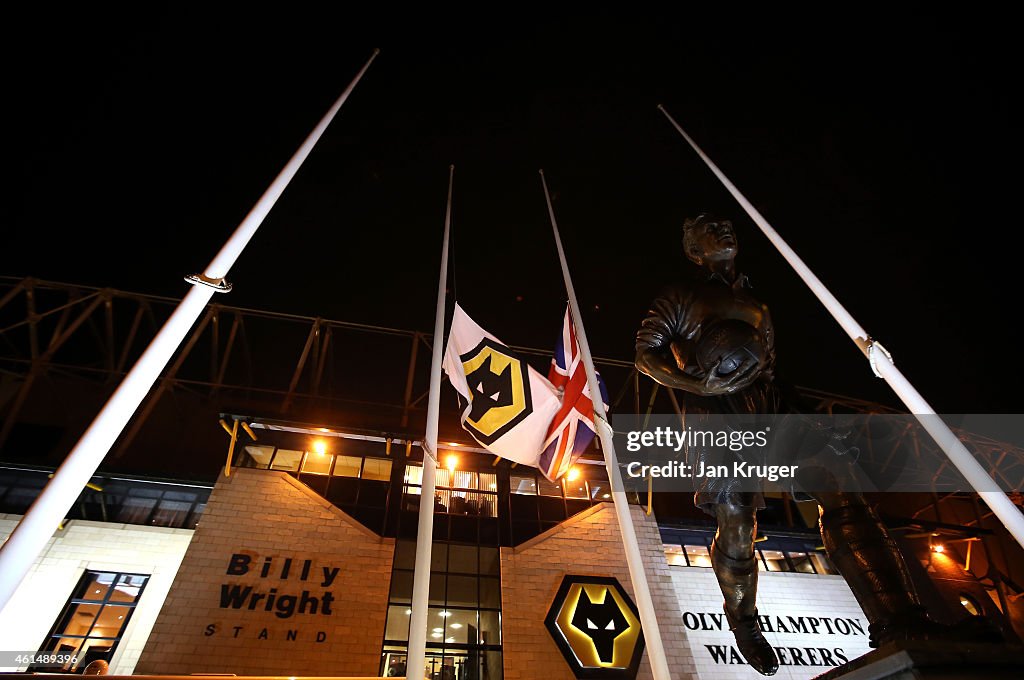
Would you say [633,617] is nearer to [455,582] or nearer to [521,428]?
[455,582]

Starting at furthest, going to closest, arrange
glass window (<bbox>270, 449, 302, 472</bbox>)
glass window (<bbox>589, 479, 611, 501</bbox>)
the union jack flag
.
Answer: glass window (<bbox>589, 479, 611, 501</bbox>), glass window (<bbox>270, 449, 302, 472</bbox>), the union jack flag

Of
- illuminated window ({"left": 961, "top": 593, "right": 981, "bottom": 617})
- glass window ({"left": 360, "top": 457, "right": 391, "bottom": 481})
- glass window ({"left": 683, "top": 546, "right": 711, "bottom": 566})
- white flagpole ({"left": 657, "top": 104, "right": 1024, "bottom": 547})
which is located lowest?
white flagpole ({"left": 657, "top": 104, "right": 1024, "bottom": 547})

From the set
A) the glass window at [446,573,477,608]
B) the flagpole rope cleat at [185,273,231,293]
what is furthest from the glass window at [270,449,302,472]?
the flagpole rope cleat at [185,273,231,293]

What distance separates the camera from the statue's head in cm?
352

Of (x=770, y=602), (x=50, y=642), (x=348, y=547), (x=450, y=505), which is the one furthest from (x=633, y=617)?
(x=50, y=642)

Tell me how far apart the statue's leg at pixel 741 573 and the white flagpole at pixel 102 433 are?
120 inches

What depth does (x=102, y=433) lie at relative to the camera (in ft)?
5.69

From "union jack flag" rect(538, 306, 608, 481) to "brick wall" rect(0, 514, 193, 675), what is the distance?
312 inches

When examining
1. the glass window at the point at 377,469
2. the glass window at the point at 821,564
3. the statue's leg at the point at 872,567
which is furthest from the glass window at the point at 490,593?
the statue's leg at the point at 872,567

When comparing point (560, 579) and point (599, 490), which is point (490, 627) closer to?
point (560, 579)

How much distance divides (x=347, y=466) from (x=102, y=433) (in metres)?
10.5

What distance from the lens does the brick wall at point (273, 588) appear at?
26.4 ft

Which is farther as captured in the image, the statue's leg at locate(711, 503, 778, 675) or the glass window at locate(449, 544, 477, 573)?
the glass window at locate(449, 544, 477, 573)

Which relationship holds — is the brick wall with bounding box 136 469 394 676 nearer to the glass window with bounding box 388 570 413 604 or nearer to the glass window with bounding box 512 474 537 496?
the glass window with bounding box 388 570 413 604
